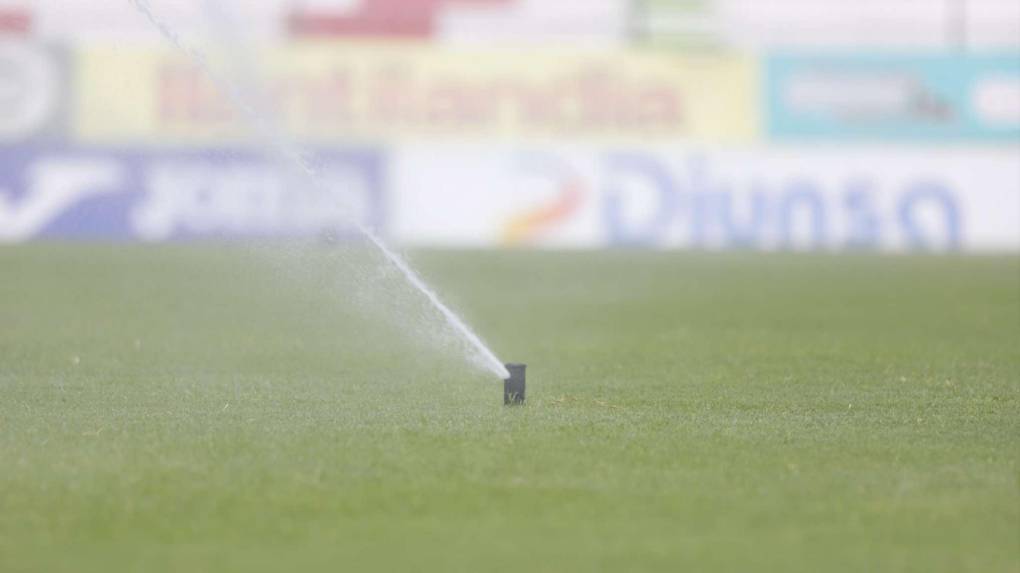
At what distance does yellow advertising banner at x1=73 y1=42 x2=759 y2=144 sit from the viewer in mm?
27734

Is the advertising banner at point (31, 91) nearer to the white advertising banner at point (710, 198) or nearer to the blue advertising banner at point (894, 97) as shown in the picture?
the white advertising banner at point (710, 198)

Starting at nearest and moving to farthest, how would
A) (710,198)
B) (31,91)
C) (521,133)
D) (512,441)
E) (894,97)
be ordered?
(512,441)
(31,91)
(710,198)
(521,133)
(894,97)

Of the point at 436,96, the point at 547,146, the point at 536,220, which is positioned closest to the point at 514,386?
the point at 536,220

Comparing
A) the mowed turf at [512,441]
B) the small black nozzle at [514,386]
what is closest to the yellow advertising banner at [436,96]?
the mowed turf at [512,441]

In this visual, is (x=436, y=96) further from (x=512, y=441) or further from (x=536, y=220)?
(x=512, y=441)

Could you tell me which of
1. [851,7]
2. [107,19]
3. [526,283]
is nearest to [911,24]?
[851,7]

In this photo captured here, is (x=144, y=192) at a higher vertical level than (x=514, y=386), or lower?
higher

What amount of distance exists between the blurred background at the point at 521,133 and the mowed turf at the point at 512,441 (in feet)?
39.2

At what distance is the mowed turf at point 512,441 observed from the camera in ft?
18.6

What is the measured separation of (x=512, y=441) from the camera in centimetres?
760

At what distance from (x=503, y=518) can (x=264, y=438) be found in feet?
6.39

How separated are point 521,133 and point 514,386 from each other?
20.2m

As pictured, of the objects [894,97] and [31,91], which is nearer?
[31,91]

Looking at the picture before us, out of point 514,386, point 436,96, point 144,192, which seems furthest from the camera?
point 436,96
